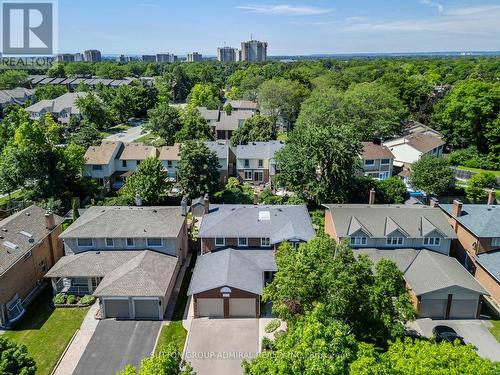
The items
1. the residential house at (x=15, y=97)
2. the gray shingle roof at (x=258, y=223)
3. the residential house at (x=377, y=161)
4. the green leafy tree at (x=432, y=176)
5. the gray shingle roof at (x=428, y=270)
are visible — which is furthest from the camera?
the residential house at (x=15, y=97)

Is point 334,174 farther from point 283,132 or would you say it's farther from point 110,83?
point 110,83

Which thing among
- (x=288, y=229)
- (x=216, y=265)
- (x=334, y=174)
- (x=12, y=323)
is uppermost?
(x=334, y=174)

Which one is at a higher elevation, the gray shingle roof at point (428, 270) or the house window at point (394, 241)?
the house window at point (394, 241)

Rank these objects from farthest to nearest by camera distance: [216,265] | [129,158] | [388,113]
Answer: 1. [388,113]
2. [129,158]
3. [216,265]

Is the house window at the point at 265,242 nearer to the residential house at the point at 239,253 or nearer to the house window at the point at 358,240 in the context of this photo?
the residential house at the point at 239,253

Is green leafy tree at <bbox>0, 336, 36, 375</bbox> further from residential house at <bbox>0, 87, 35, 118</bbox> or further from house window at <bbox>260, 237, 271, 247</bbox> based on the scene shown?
residential house at <bbox>0, 87, 35, 118</bbox>

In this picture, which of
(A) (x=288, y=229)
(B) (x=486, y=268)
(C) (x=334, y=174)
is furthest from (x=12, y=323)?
(B) (x=486, y=268)

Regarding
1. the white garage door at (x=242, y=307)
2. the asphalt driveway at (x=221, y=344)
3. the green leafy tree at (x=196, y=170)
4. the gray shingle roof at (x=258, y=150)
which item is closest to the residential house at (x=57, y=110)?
the gray shingle roof at (x=258, y=150)
